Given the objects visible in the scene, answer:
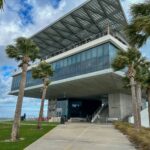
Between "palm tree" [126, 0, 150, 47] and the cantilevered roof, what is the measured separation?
2761cm

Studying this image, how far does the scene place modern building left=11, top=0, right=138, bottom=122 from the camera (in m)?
44.4

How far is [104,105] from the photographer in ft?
211

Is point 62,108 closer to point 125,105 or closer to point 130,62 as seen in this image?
point 125,105

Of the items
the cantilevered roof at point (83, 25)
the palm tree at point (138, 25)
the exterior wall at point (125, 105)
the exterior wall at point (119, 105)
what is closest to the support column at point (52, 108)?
the cantilevered roof at point (83, 25)

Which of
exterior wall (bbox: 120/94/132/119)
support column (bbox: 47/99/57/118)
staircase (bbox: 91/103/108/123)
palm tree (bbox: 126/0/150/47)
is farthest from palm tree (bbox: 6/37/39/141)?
support column (bbox: 47/99/57/118)

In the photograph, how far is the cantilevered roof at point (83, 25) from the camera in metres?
43.9

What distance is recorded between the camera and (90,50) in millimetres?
48031

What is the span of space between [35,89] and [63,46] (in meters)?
13.7

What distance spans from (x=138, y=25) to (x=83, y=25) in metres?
40.9

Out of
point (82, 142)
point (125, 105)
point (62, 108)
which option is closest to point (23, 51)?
point (82, 142)

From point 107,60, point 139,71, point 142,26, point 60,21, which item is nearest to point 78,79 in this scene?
point 107,60

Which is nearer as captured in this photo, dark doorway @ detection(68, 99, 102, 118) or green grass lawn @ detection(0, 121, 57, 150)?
green grass lawn @ detection(0, 121, 57, 150)

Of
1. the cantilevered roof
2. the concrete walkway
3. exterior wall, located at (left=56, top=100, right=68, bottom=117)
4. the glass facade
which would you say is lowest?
the concrete walkway

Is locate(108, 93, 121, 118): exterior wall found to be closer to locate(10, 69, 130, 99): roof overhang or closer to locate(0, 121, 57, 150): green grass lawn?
locate(10, 69, 130, 99): roof overhang
